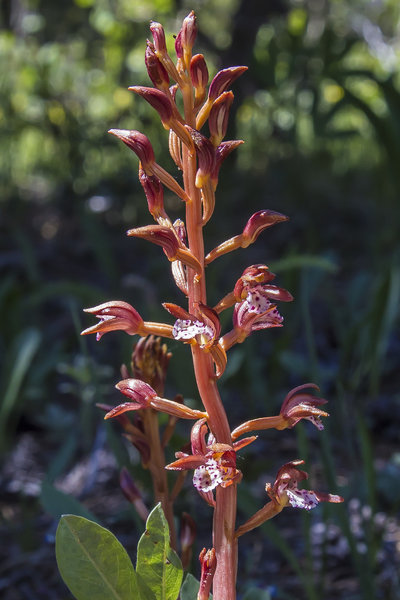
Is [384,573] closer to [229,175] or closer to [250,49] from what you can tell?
[229,175]

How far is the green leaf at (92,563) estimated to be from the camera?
938 millimetres

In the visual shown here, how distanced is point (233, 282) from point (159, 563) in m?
2.74

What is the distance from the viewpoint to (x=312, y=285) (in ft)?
9.76

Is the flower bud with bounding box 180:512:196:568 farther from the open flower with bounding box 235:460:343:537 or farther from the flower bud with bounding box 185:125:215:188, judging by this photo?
the flower bud with bounding box 185:125:215:188

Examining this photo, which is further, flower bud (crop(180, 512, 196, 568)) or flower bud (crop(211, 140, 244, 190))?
flower bud (crop(180, 512, 196, 568))

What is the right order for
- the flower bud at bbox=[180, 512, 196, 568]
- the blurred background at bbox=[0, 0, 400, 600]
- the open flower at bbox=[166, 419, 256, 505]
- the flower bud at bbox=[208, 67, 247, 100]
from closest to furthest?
the open flower at bbox=[166, 419, 256, 505] → the flower bud at bbox=[208, 67, 247, 100] → the flower bud at bbox=[180, 512, 196, 568] → the blurred background at bbox=[0, 0, 400, 600]

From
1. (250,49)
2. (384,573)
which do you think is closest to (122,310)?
(384,573)

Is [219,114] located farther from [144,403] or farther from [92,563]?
[92,563]

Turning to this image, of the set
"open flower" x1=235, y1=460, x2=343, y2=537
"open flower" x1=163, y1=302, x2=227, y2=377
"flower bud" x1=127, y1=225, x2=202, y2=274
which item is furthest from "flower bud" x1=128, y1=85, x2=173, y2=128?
"open flower" x1=235, y1=460, x2=343, y2=537

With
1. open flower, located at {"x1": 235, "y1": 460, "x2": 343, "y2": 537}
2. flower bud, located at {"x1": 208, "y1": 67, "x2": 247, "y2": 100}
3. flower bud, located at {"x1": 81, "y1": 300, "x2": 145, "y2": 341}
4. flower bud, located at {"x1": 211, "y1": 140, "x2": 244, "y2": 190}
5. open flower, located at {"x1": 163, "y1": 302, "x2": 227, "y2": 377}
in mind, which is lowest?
open flower, located at {"x1": 235, "y1": 460, "x2": 343, "y2": 537}

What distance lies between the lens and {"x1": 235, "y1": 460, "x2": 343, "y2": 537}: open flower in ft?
3.14

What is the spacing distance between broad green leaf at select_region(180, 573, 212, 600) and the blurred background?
308 millimetres

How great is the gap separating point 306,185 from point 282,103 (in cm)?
156

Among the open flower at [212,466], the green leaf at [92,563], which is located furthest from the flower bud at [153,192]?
the green leaf at [92,563]
